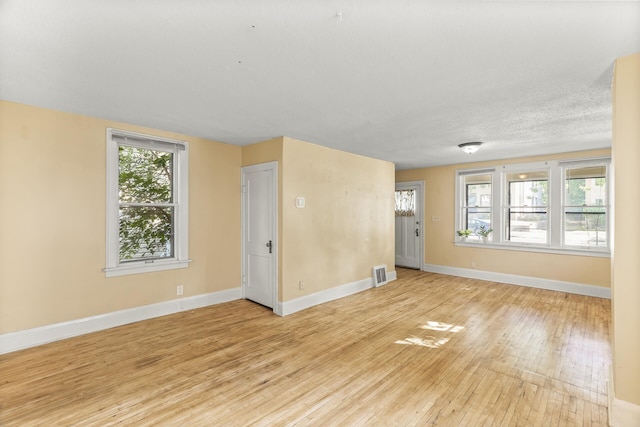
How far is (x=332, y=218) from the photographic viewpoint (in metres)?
4.82

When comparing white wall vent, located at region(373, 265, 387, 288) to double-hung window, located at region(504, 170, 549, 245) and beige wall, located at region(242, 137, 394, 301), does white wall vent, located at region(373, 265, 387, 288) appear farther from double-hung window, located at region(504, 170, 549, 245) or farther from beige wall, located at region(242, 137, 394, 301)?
double-hung window, located at region(504, 170, 549, 245)

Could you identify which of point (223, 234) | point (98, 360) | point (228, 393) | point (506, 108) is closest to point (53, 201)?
point (98, 360)

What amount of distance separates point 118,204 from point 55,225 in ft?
2.04

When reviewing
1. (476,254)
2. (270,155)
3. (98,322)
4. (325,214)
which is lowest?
(98,322)

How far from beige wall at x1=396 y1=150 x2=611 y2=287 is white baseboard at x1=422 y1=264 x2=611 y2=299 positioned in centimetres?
7

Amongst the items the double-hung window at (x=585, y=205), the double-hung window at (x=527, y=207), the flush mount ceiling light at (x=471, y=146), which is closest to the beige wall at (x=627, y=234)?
the flush mount ceiling light at (x=471, y=146)

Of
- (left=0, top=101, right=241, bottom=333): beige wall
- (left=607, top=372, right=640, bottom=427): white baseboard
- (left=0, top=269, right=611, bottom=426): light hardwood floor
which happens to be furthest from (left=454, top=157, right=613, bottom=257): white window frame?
(left=0, top=101, right=241, bottom=333): beige wall

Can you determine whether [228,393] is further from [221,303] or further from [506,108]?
[506,108]

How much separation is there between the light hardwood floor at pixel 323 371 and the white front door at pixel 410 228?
10.1ft

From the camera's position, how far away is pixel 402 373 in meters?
2.59

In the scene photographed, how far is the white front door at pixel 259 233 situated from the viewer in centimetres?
423

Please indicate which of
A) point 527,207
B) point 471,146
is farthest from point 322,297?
point 527,207

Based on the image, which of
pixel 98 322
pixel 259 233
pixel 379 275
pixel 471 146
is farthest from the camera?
pixel 379 275

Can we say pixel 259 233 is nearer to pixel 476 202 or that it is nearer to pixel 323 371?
pixel 323 371
